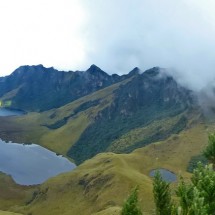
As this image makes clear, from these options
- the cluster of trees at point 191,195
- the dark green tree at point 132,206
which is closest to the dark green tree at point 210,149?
the cluster of trees at point 191,195

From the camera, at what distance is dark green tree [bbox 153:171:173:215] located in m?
56.5

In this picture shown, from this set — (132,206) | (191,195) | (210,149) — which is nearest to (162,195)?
(132,206)

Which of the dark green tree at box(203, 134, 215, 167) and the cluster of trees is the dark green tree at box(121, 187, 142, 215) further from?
the dark green tree at box(203, 134, 215, 167)

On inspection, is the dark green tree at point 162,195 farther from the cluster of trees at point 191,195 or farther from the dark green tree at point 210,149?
the dark green tree at point 210,149

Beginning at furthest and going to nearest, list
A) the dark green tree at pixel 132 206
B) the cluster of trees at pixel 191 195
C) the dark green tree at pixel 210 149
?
1. the dark green tree at pixel 210 149
2. the dark green tree at pixel 132 206
3. the cluster of trees at pixel 191 195

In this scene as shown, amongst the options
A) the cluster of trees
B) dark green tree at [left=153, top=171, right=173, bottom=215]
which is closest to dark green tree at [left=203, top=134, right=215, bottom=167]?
the cluster of trees

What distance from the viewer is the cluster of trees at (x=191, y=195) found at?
36500 millimetres

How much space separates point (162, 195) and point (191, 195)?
14791 millimetres

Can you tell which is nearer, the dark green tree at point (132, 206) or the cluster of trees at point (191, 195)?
the cluster of trees at point (191, 195)

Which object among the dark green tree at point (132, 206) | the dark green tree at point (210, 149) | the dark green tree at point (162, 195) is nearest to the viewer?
the dark green tree at point (132, 206)

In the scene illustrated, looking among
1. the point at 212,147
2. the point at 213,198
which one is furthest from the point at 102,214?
the point at 213,198

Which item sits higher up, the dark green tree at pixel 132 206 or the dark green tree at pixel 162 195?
A: the dark green tree at pixel 162 195

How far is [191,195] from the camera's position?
42.8 m

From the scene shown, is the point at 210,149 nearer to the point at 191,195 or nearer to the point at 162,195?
the point at 162,195
